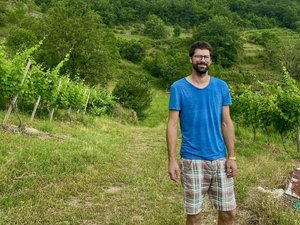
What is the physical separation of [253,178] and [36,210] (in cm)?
418

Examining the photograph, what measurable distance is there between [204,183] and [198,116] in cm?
70

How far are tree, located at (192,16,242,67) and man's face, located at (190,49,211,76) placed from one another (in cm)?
6024

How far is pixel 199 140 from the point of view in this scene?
3.83 m

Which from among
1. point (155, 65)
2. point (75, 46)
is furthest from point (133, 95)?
point (155, 65)

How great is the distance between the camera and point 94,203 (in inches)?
224

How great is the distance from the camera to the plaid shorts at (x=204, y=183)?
12.6ft

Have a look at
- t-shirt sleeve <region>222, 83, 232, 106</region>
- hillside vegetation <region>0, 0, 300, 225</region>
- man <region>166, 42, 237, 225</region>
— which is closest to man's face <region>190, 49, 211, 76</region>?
man <region>166, 42, 237, 225</region>

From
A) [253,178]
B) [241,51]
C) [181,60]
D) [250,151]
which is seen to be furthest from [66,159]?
[241,51]

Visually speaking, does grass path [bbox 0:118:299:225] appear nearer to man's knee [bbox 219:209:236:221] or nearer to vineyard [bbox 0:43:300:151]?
man's knee [bbox 219:209:236:221]

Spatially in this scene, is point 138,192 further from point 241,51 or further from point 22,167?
point 241,51

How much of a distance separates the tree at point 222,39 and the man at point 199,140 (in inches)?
2373

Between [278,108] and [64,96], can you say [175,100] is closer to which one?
[278,108]

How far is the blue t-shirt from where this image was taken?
381 centimetres

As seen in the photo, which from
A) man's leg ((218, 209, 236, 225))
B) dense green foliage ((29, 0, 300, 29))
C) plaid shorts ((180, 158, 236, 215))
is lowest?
man's leg ((218, 209, 236, 225))
